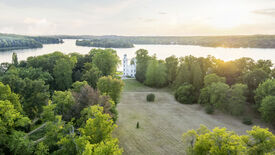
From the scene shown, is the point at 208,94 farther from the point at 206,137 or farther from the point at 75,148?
the point at 75,148

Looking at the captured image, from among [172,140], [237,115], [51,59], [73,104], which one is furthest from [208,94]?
[51,59]

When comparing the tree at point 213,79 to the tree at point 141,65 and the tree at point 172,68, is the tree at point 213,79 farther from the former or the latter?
the tree at point 141,65

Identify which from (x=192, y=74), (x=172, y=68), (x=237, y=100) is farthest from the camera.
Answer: (x=172, y=68)

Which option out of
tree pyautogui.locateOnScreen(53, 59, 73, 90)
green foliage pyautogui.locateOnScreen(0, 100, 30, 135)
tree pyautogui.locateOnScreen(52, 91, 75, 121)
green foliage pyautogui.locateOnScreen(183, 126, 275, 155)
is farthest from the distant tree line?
green foliage pyautogui.locateOnScreen(0, 100, 30, 135)

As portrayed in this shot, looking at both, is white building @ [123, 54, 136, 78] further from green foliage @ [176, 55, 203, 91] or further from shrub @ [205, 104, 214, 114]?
shrub @ [205, 104, 214, 114]

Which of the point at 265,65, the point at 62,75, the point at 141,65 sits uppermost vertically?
the point at 265,65

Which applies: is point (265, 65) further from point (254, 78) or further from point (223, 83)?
point (223, 83)

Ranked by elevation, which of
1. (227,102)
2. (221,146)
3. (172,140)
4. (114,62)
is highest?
(114,62)

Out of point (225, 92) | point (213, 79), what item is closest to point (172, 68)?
point (213, 79)
